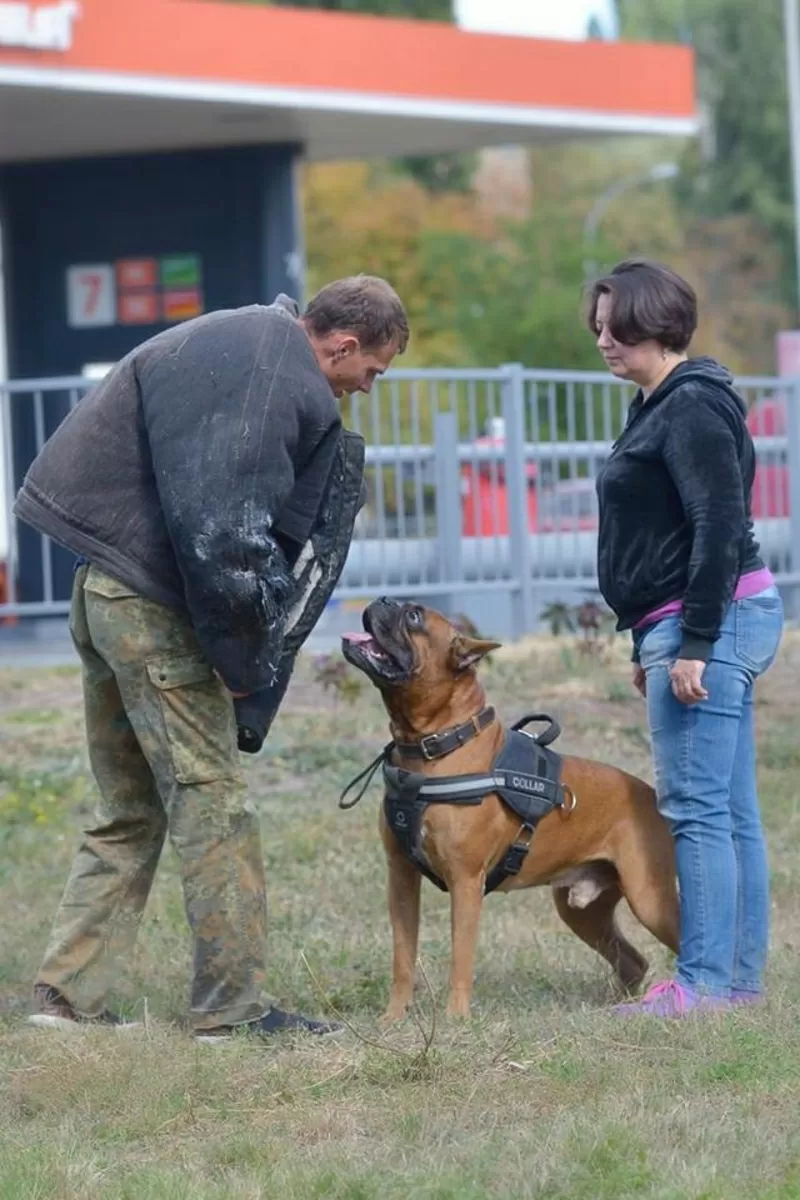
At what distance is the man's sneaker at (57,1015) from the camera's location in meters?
5.29

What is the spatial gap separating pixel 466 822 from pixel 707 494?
109 centimetres

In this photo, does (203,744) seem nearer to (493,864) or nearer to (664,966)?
(493,864)

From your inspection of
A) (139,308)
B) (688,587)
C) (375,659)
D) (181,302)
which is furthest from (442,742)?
(139,308)

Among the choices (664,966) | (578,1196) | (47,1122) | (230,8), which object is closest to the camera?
(578,1196)

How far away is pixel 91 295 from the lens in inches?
604

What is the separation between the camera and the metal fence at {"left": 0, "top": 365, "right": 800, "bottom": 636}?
11578mm

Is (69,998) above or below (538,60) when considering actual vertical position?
below

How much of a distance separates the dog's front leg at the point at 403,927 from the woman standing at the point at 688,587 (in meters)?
0.57

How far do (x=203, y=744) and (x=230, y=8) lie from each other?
10.2 m

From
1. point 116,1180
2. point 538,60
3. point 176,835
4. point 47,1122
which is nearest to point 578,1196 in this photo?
point 116,1180

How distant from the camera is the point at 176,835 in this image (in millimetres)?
5117

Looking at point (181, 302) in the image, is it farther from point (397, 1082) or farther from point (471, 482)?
point (397, 1082)

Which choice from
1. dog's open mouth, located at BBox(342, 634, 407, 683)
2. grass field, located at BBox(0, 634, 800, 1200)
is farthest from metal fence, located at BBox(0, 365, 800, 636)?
dog's open mouth, located at BBox(342, 634, 407, 683)

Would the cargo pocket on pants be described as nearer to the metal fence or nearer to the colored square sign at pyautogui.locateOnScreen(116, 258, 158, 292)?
the metal fence
